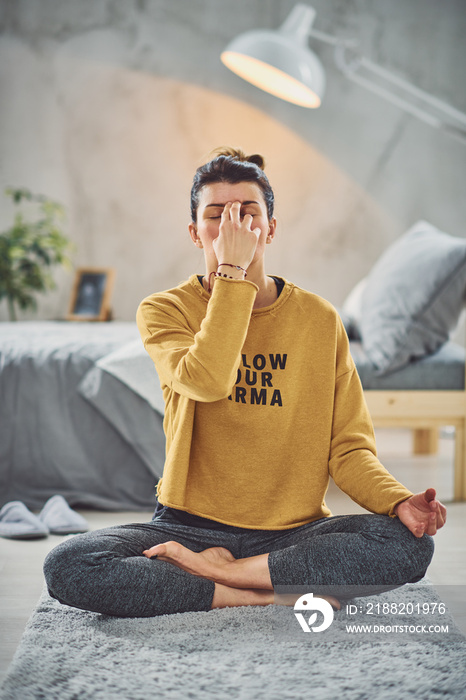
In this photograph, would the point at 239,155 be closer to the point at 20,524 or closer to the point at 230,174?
the point at 230,174

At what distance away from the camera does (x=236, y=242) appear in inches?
45.6

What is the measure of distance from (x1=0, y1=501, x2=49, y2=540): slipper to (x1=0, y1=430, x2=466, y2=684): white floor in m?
0.02

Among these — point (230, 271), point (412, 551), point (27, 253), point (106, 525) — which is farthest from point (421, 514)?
point (27, 253)

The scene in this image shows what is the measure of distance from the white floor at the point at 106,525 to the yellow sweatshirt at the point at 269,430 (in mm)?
341

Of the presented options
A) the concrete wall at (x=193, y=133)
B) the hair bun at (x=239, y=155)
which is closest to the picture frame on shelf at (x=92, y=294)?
the concrete wall at (x=193, y=133)

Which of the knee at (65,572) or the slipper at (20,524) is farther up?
the knee at (65,572)

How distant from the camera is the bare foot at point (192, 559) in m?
1.16

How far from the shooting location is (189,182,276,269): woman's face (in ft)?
4.04

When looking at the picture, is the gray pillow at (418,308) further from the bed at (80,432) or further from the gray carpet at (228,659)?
the gray carpet at (228,659)

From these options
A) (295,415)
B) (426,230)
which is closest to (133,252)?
(426,230)

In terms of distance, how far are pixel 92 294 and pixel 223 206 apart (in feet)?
8.68

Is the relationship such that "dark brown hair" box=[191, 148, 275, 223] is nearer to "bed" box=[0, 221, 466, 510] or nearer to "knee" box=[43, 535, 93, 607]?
"knee" box=[43, 535, 93, 607]

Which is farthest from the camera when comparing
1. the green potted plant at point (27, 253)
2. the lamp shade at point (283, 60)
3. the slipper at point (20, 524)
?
the green potted plant at point (27, 253)

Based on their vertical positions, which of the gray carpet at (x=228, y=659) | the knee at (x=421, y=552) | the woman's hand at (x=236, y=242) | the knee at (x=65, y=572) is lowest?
the gray carpet at (x=228, y=659)
